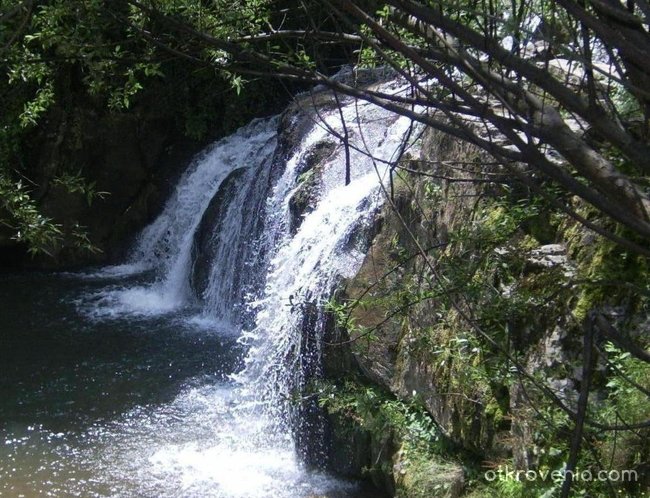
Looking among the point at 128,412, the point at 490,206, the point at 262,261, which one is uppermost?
the point at 490,206

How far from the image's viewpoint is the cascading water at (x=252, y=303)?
592cm

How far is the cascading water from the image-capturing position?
233 inches

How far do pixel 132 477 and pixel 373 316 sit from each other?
2220 millimetres

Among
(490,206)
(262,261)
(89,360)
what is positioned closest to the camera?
(490,206)

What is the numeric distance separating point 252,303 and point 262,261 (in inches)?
58.1

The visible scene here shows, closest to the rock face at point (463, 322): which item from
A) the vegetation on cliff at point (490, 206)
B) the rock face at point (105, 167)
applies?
the vegetation on cliff at point (490, 206)

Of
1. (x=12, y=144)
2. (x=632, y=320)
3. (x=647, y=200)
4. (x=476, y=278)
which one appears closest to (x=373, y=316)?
(x=476, y=278)

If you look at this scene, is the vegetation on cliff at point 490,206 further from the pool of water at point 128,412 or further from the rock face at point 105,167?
the rock face at point 105,167

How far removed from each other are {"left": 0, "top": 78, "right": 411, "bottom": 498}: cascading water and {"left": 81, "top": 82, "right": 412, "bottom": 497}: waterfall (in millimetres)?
15

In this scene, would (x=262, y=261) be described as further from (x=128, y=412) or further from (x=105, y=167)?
(x=105, y=167)

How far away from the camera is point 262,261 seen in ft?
26.7

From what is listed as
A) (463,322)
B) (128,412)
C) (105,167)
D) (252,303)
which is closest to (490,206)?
(463,322)

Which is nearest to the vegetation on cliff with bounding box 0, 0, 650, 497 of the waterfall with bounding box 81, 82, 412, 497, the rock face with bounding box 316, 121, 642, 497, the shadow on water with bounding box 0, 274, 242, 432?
the rock face with bounding box 316, 121, 642, 497

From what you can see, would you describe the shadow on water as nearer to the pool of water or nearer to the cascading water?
the pool of water
